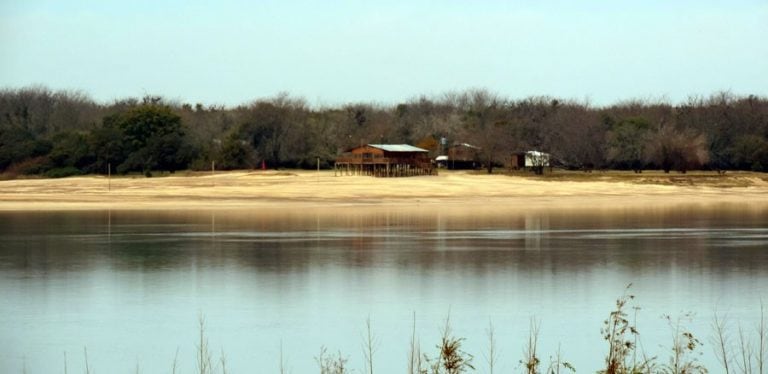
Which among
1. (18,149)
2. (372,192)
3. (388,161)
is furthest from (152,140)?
(372,192)

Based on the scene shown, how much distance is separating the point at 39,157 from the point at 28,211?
4442cm

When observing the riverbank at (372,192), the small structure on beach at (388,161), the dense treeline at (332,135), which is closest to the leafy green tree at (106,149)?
the dense treeline at (332,135)

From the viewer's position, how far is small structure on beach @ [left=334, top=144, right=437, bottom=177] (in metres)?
96.3

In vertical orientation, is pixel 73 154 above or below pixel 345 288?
above

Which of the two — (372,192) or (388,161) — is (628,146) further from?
(372,192)

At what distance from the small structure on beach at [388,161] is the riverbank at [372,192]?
11316 mm

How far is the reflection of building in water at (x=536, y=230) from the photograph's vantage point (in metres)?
38.3

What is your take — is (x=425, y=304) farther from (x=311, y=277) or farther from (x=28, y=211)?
(x=28, y=211)

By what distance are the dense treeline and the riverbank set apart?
15241mm

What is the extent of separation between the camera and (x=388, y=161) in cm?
9581

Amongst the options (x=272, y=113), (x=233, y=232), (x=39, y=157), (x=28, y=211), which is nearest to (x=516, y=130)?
(x=272, y=113)

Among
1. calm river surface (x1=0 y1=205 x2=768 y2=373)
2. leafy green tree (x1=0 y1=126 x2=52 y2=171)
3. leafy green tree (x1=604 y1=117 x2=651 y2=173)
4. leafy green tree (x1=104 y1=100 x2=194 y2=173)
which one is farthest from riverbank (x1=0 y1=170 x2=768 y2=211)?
leafy green tree (x1=0 y1=126 x2=52 y2=171)

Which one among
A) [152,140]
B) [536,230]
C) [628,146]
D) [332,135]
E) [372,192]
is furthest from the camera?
[332,135]

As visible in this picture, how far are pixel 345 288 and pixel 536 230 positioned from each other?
19.9 metres
